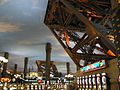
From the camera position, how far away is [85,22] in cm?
1770

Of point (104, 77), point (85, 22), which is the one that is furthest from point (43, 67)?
point (104, 77)

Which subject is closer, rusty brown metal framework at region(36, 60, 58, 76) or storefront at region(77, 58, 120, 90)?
storefront at region(77, 58, 120, 90)

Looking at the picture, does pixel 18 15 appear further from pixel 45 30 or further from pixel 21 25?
pixel 45 30

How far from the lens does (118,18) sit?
326 inches

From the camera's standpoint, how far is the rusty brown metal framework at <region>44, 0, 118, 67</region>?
56.1ft

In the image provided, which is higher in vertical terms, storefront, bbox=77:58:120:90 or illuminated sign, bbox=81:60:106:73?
illuminated sign, bbox=81:60:106:73

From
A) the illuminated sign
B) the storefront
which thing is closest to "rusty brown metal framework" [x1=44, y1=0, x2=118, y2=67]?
the illuminated sign

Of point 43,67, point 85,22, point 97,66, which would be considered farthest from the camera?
point 43,67

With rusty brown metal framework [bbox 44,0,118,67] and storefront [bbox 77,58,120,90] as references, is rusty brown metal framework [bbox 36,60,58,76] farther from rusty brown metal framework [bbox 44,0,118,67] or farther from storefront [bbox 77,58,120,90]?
storefront [bbox 77,58,120,90]

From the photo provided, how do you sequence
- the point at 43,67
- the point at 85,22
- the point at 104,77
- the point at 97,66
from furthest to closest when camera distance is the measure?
1. the point at 43,67
2. the point at 85,22
3. the point at 97,66
4. the point at 104,77

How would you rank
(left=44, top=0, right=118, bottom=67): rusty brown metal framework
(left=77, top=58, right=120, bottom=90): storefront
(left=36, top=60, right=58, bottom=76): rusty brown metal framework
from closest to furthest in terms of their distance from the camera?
(left=77, top=58, right=120, bottom=90): storefront
(left=44, top=0, right=118, bottom=67): rusty brown metal framework
(left=36, top=60, right=58, bottom=76): rusty brown metal framework

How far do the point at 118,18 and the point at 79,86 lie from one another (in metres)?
15.2

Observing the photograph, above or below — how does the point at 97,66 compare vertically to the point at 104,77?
above

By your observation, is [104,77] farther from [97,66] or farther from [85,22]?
[85,22]
